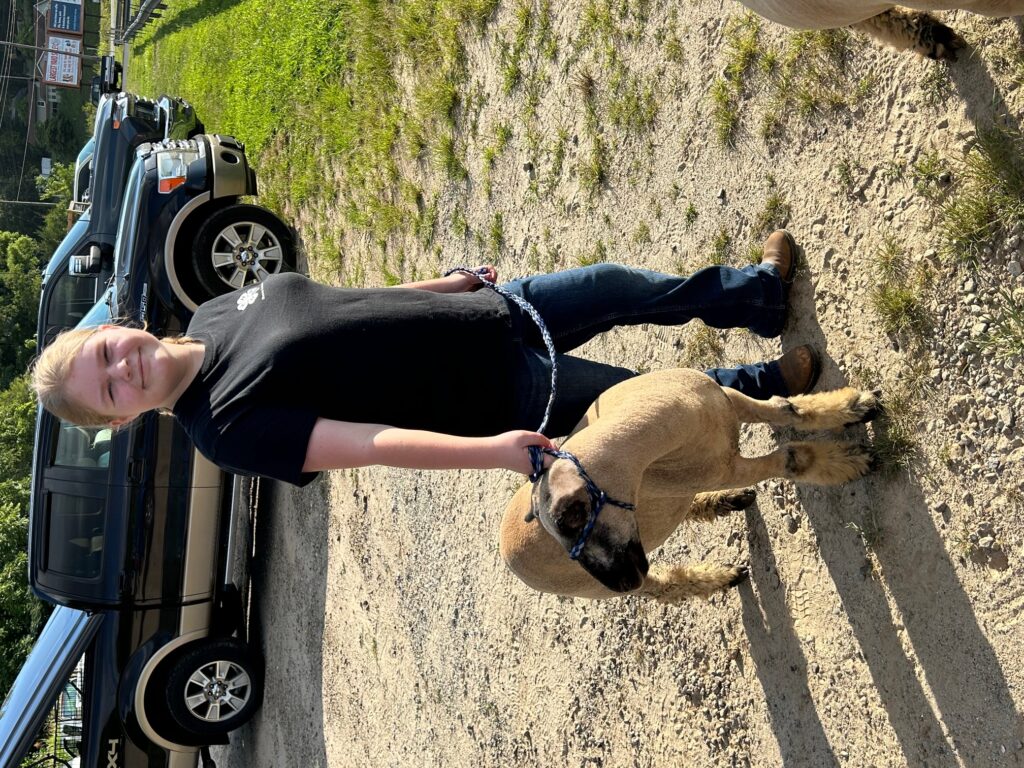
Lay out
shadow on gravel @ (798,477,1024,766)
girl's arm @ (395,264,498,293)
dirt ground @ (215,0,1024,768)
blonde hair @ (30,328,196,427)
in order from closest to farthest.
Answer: blonde hair @ (30,328,196,427)
shadow on gravel @ (798,477,1024,766)
dirt ground @ (215,0,1024,768)
girl's arm @ (395,264,498,293)

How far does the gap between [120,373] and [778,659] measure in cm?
269

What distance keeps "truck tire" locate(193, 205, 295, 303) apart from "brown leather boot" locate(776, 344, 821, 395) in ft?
15.6

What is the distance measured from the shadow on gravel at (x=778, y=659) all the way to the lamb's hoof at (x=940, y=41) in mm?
1858

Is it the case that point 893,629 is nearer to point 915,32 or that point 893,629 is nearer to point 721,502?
point 721,502

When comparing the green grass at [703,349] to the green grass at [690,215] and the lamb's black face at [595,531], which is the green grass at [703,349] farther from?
the lamb's black face at [595,531]

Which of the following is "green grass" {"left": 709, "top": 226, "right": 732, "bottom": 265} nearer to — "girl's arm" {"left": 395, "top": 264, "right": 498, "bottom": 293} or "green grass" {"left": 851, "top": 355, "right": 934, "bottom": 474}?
"green grass" {"left": 851, "top": 355, "right": 934, "bottom": 474}

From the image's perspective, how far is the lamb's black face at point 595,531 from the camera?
223 cm

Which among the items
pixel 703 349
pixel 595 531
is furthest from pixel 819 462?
pixel 595 531

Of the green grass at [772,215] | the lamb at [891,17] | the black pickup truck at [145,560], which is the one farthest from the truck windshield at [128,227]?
the lamb at [891,17]

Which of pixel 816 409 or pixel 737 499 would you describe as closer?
pixel 816 409

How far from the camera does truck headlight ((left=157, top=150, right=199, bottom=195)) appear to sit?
7164 millimetres

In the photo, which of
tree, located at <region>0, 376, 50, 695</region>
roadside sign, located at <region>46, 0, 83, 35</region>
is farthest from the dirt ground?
roadside sign, located at <region>46, 0, 83, 35</region>

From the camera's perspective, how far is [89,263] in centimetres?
767

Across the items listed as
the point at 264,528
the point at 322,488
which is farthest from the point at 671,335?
the point at 264,528
